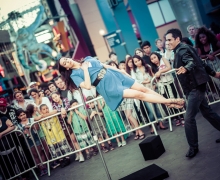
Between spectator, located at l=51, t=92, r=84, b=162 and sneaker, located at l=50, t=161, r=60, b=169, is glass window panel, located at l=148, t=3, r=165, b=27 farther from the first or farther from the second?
sneaker, located at l=50, t=161, r=60, b=169

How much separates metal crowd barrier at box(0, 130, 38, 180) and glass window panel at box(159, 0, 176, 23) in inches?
765

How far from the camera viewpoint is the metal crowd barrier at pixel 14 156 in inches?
226

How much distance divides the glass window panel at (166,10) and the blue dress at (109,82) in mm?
19503

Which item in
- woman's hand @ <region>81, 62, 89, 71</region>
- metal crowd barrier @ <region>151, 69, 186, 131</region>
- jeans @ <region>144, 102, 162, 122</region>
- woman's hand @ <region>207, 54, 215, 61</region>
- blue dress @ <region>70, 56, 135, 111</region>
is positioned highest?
woman's hand @ <region>81, 62, 89, 71</region>

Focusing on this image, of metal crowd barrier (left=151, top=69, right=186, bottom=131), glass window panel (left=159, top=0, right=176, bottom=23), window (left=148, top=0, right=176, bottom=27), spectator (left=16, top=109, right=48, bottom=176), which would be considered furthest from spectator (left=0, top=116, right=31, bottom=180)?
glass window panel (left=159, top=0, right=176, bottom=23)

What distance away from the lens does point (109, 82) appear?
4.01 meters

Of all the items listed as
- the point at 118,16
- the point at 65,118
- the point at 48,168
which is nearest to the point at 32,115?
the point at 65,118

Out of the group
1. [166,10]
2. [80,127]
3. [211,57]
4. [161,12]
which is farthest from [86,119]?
[166,10]

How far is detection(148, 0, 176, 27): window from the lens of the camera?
70.7ft

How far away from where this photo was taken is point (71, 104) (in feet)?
19.9

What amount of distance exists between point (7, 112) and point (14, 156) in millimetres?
1164

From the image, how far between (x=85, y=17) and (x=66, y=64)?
14578 millimetres

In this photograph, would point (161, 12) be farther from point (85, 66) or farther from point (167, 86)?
point (85, 66)

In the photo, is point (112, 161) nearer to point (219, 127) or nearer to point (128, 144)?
point (128, 144)
